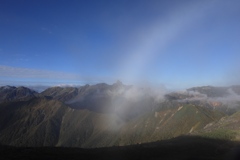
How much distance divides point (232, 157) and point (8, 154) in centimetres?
11091

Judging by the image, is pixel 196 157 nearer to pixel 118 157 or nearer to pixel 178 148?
pixel 178 148

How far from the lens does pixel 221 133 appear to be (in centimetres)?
19988

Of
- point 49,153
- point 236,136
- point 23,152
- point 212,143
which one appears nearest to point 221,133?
point 236,136

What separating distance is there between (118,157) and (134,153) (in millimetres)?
14470

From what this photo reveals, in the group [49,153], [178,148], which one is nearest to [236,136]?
[178,148]

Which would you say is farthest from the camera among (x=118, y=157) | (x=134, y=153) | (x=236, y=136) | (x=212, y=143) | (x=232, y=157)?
(x=236, y=136)

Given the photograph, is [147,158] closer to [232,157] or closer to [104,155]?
[104,155]

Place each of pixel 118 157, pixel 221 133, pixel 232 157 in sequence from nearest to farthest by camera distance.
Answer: pixel 232 157, pixel 118 157, pixel 221 133

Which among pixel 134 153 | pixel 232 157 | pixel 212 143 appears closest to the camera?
pixel 232 157

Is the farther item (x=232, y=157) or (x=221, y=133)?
(x=221, y=133)

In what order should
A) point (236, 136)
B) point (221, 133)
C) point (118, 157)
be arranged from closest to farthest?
1. point (118, 157)
2. point (236, 136)
3. point (221, 133)

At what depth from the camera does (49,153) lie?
13312 cm

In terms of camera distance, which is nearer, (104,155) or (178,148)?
(104,155)

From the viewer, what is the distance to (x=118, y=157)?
131m
